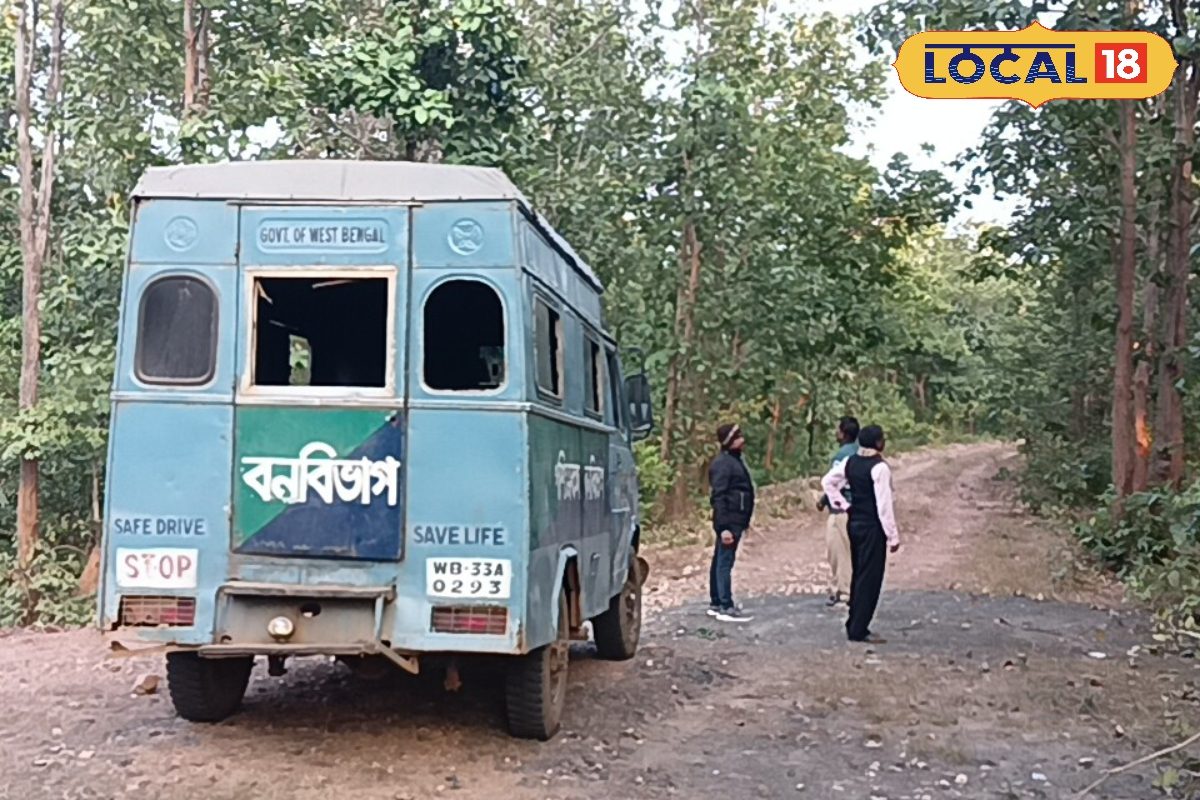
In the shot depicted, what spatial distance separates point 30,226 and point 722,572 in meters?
8.71

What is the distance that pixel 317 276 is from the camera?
6.48m

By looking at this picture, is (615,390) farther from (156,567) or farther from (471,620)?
(156,567)

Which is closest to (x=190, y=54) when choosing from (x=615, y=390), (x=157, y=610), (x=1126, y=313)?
(x=615, y=390)

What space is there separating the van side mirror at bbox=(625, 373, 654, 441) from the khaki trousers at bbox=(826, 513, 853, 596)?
255 centimetres

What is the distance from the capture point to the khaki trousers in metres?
12.0

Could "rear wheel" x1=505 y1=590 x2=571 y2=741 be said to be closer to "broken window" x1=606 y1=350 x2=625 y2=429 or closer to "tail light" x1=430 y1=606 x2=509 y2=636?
"tail light" x1=430 y1=606 x2=509 y2=636

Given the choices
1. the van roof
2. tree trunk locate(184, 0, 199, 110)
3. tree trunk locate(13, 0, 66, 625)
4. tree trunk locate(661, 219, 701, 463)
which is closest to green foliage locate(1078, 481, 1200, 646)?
the van roof

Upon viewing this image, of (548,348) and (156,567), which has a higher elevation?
(548,348)

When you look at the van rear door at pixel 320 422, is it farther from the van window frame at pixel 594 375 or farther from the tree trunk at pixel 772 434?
the tree trunk at pixel 772 434

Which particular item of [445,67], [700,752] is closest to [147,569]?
[700,752]

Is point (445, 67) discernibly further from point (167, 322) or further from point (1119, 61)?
point (167, 322)

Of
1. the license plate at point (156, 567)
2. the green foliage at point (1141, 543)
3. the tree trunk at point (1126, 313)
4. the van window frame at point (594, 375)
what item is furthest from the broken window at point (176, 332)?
the tree trunk at point (1126, 313)

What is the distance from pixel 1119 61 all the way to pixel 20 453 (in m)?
12.3

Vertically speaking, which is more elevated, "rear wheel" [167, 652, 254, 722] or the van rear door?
the van rear door
